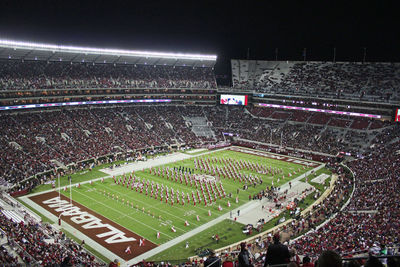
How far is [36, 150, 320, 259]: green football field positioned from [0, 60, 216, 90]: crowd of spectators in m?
21.7

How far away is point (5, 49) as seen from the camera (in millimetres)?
46875

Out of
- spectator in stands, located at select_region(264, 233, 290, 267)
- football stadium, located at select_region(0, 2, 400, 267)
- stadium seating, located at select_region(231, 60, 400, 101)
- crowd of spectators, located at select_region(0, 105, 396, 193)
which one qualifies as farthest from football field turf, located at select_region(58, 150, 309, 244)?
stadium seating, located at select_region(231, 60, 400, 101)

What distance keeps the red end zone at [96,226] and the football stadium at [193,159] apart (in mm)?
147

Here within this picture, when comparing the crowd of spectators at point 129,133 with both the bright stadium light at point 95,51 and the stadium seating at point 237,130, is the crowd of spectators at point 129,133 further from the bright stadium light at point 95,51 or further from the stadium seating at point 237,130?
the bright stadium light at point 95,51

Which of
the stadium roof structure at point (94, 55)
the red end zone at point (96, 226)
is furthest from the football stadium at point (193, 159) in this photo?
the stadium roof structure at point (94, 55)

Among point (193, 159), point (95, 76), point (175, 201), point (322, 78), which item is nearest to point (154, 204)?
point (175, 201)

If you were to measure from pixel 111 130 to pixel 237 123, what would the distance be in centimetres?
2738

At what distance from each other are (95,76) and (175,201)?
3822 centimetres

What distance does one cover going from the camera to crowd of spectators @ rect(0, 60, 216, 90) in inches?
1991

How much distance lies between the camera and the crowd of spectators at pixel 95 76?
50562mm

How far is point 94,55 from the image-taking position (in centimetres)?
5966

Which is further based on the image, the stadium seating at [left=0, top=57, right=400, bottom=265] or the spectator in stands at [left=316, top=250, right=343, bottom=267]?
the stadium seating at [left=0, top=57, right=400, bottom=265]

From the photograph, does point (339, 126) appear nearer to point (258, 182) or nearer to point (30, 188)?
point (258, 182)

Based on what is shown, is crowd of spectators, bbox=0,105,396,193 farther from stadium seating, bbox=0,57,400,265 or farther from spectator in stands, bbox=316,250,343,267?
spectator in stands, bbox=316,250,343,267
